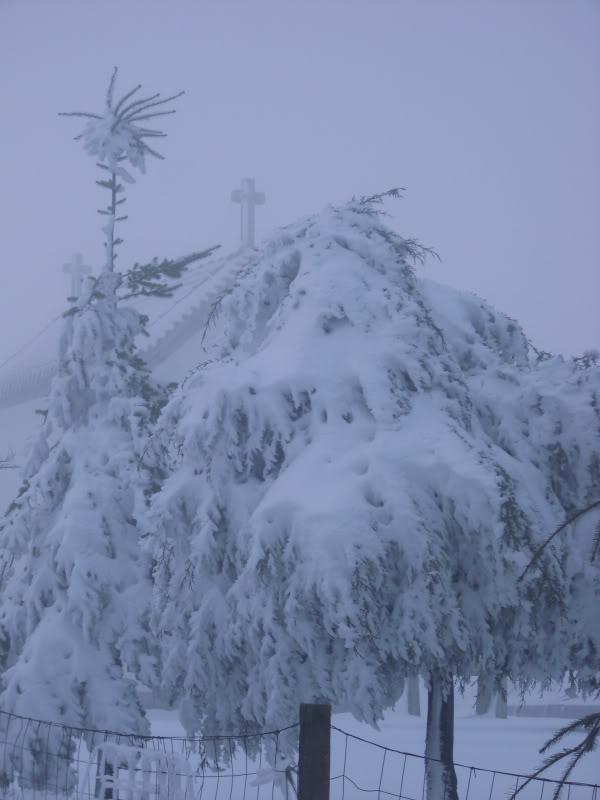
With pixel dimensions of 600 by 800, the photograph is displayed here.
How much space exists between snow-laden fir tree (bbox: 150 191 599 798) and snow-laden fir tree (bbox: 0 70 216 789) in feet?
8.64

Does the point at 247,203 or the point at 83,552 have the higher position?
the point at 247,203

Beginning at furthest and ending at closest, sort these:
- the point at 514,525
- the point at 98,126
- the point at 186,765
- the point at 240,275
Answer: the point at 98,126 → the point at 240,275 → the point at 514,525 → the point at 186,765

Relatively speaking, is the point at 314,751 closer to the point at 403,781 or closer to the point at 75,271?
the point at 403,781

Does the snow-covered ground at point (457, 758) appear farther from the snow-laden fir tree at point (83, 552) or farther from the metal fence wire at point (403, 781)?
the snow-laden fir tree at point (83, 552)

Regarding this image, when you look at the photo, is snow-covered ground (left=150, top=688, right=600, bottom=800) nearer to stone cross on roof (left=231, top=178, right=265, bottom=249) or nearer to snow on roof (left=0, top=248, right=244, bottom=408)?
snow on roof (left=0, top=248, right=244, bottom=408)

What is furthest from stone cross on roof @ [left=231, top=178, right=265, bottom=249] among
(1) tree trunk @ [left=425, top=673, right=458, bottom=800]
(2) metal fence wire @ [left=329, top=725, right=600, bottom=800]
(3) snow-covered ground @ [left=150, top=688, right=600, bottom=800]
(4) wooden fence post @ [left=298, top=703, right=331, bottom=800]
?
(4) wooden fence post @ [left=298, top=703, right=331, bottom=800]

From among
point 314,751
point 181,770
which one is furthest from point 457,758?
point 314,751

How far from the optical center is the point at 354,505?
938 centimetres

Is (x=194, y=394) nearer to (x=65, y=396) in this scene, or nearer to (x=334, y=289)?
(x=334, y=289)

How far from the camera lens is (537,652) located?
10789mm

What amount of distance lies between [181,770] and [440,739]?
470 centimetres

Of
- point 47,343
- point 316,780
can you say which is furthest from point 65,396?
point 47,343

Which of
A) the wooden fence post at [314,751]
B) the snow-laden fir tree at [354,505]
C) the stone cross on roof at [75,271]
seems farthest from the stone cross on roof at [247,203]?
the wooden fence post at [314,751]

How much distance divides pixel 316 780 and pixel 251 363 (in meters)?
6.23
